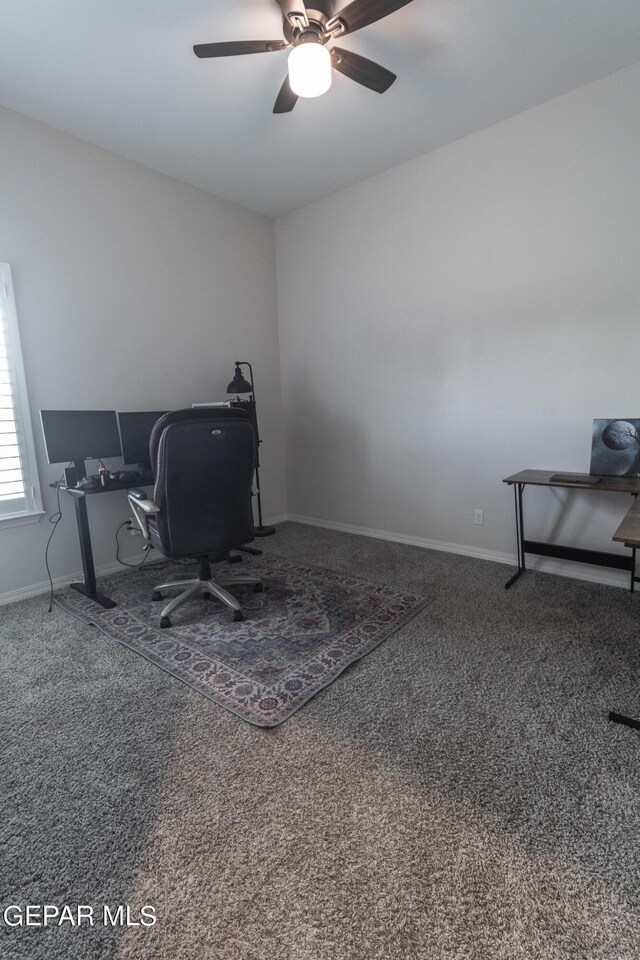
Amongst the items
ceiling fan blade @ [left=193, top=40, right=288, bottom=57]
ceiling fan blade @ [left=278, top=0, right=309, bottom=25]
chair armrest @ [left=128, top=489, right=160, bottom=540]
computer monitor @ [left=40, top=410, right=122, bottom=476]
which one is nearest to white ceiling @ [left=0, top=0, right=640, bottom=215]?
ceiling fan blade @ [left=278, top=0, right=309, bottom=25]

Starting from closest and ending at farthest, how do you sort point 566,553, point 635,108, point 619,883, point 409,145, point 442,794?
point 619,883, point 442,794, point 635,108, point 566,553, point 409,145

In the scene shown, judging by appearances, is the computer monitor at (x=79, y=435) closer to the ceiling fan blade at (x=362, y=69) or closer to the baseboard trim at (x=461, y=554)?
the baseboard trim at (x=461, y=554)

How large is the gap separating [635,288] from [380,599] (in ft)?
8.03

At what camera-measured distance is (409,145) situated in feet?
10.7

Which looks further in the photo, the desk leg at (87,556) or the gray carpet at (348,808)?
the desk leg at (87,556)

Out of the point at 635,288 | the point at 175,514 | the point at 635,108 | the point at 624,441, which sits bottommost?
the point at 175,514

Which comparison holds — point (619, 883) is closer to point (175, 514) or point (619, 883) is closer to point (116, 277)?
point (175, 514)

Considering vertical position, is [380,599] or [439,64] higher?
[439,64]

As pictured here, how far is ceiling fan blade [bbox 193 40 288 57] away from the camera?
1919mm

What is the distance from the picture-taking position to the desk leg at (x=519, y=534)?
2.93 metres

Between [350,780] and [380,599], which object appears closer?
[350,780]

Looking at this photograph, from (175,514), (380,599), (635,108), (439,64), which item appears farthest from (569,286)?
(175,514)

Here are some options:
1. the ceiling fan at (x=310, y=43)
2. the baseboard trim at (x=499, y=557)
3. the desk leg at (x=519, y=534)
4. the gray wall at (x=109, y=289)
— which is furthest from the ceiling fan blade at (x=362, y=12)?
the baseboard trim at (x=499, y=557)

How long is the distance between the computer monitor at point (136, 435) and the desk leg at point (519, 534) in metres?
2.59
